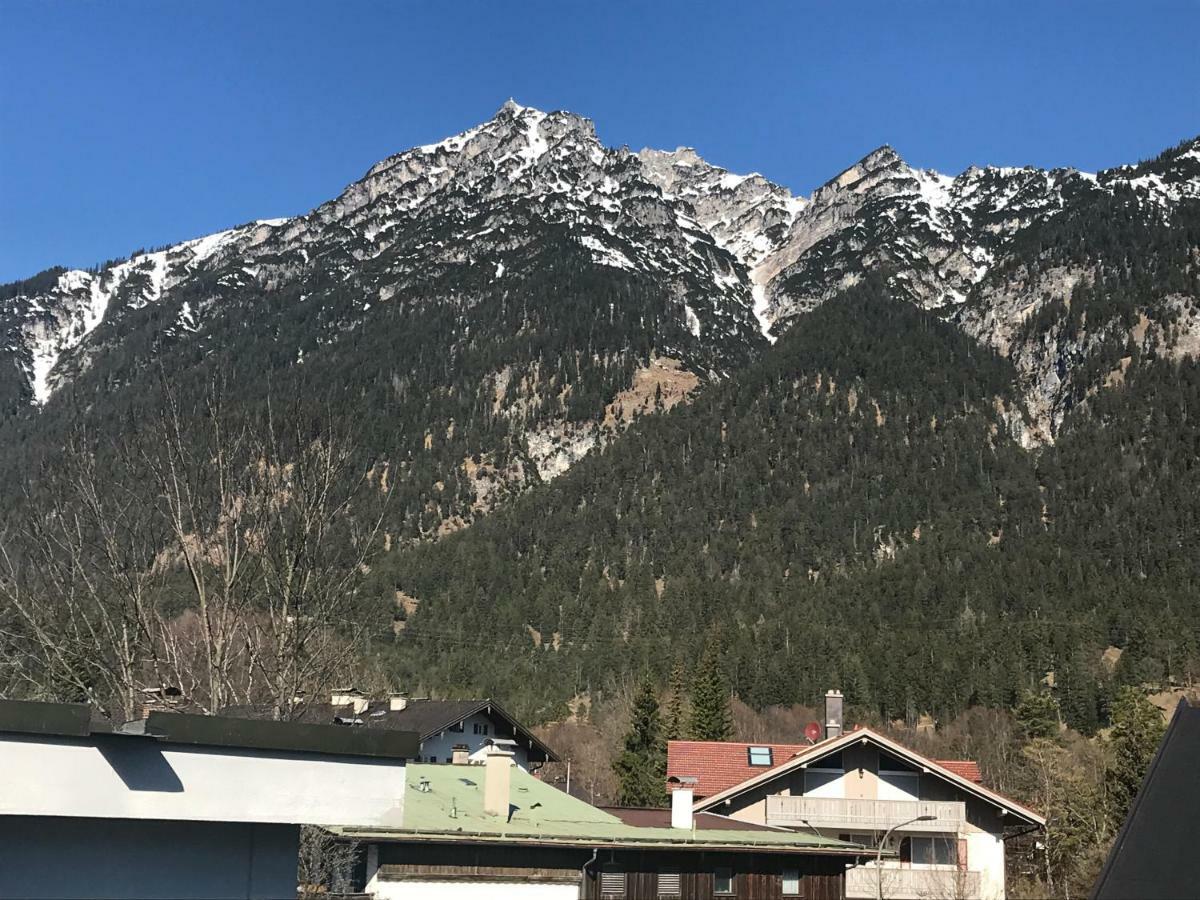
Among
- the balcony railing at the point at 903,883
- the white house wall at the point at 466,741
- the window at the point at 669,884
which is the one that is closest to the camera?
the window at the point at 669,884

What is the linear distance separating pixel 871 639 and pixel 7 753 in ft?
446

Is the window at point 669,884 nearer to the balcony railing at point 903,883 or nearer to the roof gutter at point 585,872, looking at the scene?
the roof gutter at point 585,872

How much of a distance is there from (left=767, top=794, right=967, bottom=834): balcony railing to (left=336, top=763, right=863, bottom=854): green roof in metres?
7.14

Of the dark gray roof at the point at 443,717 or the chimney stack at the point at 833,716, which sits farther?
the dark gray roof at the point at 443,717

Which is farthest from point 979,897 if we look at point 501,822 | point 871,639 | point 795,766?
point 871,639

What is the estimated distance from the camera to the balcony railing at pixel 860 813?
42438 mm

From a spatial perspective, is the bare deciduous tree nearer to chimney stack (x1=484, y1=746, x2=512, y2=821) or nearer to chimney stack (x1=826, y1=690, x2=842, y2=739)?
chimney stack (x1=484, y1=746, x2=512, y2=821)

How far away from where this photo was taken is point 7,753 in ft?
42.6

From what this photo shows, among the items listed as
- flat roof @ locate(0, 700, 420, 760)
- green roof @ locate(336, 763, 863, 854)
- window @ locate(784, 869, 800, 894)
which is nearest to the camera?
flat roof @ locate(0, 700, 420, 760)

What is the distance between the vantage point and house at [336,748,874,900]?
28.0 metres

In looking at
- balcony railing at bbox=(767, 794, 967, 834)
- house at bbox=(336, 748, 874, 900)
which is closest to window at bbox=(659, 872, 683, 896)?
house at bbox=(336, 748, 874, 900)

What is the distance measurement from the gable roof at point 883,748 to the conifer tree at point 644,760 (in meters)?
28.4

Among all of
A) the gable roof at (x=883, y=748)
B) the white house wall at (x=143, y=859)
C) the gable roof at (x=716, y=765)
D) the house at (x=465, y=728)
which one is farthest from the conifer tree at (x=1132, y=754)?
the white house wall at (x=143, y=859)

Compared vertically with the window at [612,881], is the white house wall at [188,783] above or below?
above
